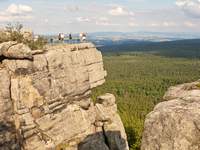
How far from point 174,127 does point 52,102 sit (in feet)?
90.7

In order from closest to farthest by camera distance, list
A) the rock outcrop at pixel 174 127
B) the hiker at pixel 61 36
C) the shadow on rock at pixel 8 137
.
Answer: the rock outcrop at pixel 174 127 → the shadow on rock at pixel 8 137 → the hiker at pixel 61 36

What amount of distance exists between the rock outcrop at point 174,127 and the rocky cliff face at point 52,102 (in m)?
23.5

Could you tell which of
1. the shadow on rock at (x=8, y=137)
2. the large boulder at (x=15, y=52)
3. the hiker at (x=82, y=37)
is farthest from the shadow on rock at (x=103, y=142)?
the hiker at (x=82, y=37)

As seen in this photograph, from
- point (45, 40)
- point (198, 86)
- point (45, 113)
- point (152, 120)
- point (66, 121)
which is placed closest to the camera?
point (152, 120)

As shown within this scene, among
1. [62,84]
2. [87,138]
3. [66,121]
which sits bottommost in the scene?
[87,138]

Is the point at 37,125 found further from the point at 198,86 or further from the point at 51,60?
the point at 198,86

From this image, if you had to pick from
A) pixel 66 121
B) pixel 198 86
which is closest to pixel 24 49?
pixel 66 121

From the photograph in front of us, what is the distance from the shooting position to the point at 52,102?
3700 cm

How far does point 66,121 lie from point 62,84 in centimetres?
383

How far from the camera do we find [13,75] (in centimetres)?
3366

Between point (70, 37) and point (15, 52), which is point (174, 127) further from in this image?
point (70, 37)

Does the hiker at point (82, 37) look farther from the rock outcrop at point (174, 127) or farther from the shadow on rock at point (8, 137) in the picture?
the rock outcrop at point (174, 127)

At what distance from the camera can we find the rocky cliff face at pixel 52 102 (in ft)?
109

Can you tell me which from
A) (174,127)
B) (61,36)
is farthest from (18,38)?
(174,127)
